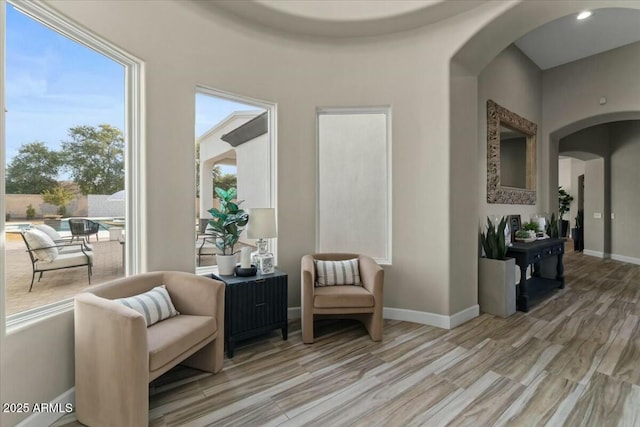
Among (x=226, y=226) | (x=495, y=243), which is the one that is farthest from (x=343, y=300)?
(x=495, y=243)

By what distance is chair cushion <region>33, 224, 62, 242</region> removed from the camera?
80.2 inches

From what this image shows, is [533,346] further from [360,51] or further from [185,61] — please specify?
[185,61]

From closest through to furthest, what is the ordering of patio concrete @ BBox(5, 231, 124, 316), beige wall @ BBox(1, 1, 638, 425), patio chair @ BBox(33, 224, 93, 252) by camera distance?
1. patio concrete @ BBox(5, 231, 124, 316)
2. patio chair @ BBox(33, 224, 93, 252)
3. beige wall @ BBox(1, 1, 638, 425)

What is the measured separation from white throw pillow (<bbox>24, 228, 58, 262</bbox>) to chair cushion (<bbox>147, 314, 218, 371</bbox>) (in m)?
0.85

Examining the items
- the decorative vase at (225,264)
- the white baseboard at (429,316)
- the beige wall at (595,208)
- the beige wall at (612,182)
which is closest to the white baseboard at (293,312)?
the white baseboard at (429,316)

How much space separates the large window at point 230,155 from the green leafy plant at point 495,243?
2651 millimetres

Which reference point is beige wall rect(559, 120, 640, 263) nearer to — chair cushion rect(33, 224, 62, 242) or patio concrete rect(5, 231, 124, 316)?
patio concrete rect(5, 231, 124, 316)

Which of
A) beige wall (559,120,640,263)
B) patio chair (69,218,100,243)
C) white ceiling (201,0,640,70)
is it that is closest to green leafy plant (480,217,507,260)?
white ceiling (201,0,640,70)

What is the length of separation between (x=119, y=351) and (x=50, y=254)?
3.26 ft

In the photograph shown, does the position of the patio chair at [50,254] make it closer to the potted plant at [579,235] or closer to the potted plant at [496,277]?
the potted plant at [496,277]

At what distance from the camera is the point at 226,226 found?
9.66 feet

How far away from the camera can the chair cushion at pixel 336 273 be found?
10.5ft

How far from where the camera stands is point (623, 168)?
6.79 meters

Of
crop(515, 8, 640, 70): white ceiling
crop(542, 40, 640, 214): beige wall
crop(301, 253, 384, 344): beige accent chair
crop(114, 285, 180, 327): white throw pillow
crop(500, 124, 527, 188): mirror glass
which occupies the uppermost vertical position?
crop(515, 8, 640, 70): white ceiling
